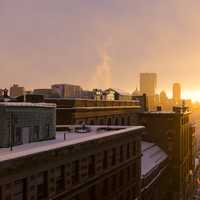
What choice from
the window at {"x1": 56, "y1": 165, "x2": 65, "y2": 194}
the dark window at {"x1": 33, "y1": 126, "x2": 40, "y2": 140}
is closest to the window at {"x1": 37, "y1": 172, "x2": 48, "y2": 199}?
the window at {"x1": 56, "y1": 165, "x2": 65, "y2": 194}

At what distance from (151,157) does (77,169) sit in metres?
46.5

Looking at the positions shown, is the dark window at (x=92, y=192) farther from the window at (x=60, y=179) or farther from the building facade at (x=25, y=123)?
the building facade at (x=25, y=123)

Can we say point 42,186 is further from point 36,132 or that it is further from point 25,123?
point 36,132

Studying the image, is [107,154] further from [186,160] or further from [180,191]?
[186,160]

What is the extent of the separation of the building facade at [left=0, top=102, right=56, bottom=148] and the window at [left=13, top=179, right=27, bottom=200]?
451 cm

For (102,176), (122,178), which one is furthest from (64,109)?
(102,176)

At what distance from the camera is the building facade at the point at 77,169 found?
79.4 ft

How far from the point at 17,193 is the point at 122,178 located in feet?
67.1

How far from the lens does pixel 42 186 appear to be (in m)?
27.1

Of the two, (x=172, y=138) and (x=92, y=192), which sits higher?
(x=172, y=138)

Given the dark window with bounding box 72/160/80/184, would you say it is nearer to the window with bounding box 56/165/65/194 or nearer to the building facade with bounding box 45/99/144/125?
the window with bounding box 56/165/65/194

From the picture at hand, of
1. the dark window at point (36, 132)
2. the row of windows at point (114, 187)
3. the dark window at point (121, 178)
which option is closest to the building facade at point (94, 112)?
the row of windows at point (114, 187)

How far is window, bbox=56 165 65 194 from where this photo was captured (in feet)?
95.6

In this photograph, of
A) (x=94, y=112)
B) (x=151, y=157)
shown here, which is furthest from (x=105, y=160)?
(x=151, y=157)
